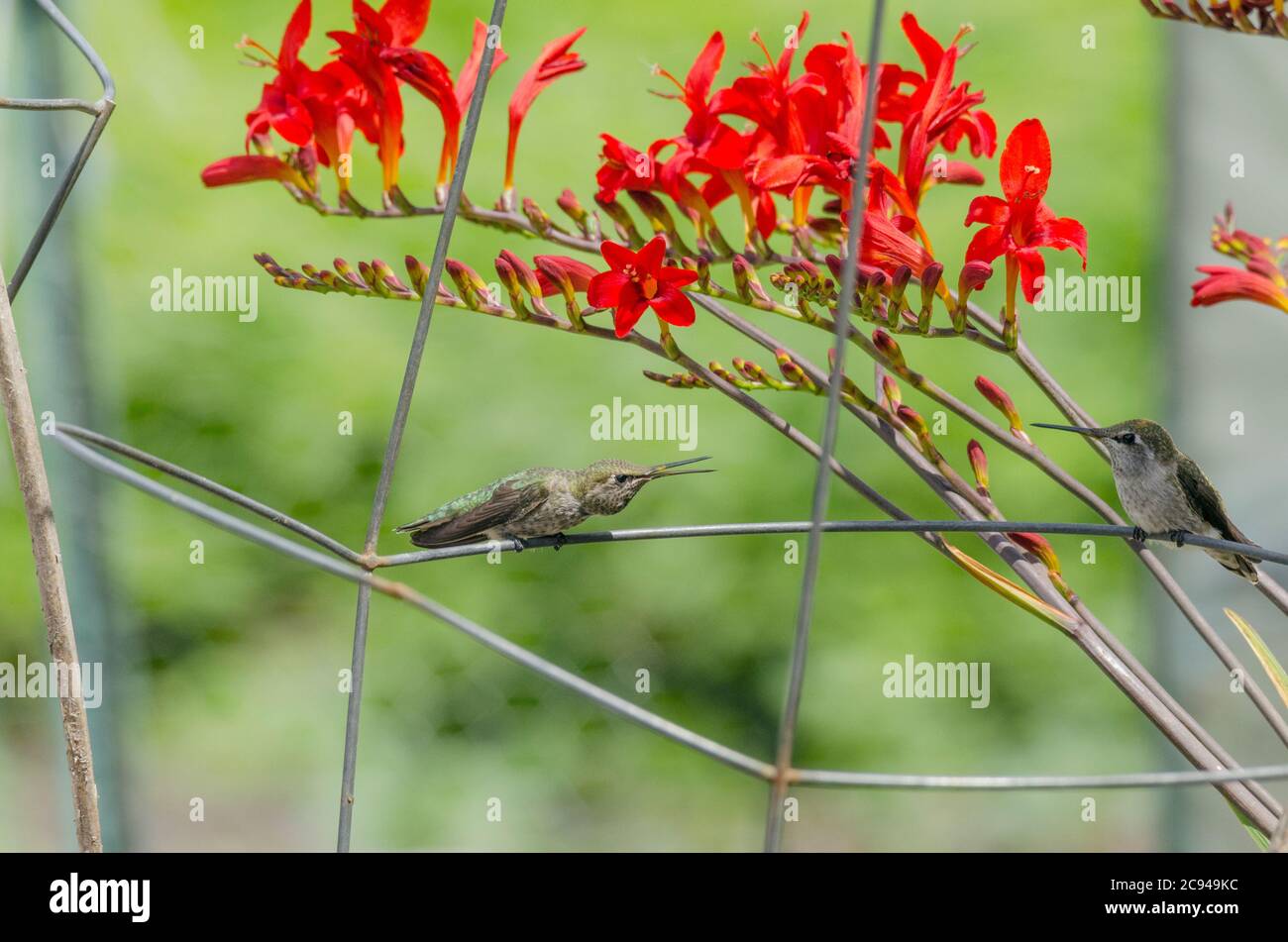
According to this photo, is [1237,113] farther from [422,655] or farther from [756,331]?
[422,655]

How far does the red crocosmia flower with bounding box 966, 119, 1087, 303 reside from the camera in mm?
1143

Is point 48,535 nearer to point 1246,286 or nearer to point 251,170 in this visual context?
point 251,170

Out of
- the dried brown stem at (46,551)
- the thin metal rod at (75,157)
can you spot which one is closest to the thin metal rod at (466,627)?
the dried brown stem at (46,551)

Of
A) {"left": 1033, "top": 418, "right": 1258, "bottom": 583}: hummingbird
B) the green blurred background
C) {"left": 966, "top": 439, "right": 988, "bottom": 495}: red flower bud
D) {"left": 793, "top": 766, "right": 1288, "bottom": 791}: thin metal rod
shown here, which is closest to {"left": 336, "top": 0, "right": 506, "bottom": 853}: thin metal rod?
{"left": 793, "top": 766, "right": 1288, "bottom": 791}: thin metal rod

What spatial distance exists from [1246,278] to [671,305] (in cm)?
54

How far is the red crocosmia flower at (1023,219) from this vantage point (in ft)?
3.75

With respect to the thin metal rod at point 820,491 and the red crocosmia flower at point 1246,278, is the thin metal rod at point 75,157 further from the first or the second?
the red crocosmia flower at point 1246,278

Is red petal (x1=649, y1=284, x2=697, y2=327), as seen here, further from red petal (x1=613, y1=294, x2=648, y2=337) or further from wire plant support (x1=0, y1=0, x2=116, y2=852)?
wire plant support (x1=0, y1=0, x2=116, y2=852)

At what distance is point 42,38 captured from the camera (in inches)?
102

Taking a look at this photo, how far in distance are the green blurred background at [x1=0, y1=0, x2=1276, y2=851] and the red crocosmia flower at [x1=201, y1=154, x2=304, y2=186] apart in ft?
6.28

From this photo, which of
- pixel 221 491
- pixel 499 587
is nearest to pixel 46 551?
pixel 221 491

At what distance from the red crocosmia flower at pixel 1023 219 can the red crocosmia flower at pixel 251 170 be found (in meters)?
0.81
